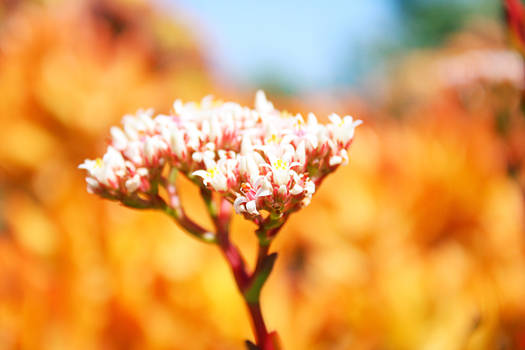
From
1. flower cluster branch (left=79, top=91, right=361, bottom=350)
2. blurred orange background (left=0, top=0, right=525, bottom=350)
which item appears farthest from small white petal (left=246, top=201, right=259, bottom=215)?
blurred orange background (left=0, top=0, right=525, bottom=350)

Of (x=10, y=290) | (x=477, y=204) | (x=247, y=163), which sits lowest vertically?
(x=477, y=204)

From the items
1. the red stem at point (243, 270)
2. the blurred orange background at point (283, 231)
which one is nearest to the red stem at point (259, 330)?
the red stem at point (243, 270)

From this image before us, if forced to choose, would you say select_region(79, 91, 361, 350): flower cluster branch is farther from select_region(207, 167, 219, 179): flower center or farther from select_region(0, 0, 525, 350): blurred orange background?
select_region(0, 0, 525, 350): blurred orange background

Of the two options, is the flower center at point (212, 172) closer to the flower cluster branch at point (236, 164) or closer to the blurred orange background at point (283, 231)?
the flower cluster branch at point (236, 164)

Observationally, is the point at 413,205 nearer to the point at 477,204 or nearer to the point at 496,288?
the point at 477,204

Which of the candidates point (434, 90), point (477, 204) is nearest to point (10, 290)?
point (477, 204)

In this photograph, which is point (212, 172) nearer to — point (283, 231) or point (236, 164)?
point (236, 164)
